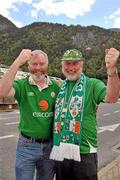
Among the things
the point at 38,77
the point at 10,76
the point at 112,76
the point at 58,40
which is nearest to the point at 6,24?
the point at 58,40

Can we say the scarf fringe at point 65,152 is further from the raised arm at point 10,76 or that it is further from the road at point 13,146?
the road at point 13,146

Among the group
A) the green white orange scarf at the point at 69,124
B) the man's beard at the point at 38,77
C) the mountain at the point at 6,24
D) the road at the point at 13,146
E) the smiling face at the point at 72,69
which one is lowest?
the road at the point at 13,146

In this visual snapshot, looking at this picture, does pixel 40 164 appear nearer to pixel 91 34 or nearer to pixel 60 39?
pixel 60 39

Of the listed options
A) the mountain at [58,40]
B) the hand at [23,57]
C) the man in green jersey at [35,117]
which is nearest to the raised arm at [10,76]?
the hand at [23,57]

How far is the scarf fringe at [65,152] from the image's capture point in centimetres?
369

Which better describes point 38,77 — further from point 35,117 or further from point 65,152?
point 65,152

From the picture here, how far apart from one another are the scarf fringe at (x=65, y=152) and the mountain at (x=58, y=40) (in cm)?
9667

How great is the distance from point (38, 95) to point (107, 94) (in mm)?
695

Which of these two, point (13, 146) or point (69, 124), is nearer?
point (69, 124)

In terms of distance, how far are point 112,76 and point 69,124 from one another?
58 centimetres

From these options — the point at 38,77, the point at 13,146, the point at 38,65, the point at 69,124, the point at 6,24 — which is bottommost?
the point at 13,146

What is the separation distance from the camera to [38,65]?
3867 mm

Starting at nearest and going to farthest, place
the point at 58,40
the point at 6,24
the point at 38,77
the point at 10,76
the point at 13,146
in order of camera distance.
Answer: the point at 10,76, the point at 38,77, the point at 13,146, the point at 58,40, the point at 6,24

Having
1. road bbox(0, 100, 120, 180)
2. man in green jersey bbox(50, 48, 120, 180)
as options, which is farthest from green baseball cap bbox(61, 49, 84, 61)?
Result: road bbox(0, 100, 120, 180)
